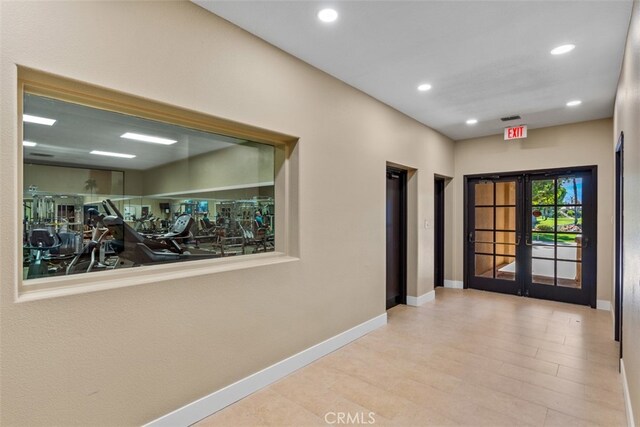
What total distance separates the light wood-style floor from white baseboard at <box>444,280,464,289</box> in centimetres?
197

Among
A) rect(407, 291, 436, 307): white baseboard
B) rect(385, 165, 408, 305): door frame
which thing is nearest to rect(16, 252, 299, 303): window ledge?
rect(385, 165, 408, 305): door frame

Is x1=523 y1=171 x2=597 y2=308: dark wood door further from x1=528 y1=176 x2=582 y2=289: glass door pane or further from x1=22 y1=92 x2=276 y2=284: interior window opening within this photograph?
x1=22 y1=92 x2=276 y2=284: interior window opening

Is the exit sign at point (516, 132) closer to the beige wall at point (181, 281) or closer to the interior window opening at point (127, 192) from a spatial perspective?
the beige wall at point (181, 281)

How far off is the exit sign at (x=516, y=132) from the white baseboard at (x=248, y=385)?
3990 millimetres

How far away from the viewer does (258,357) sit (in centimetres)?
273

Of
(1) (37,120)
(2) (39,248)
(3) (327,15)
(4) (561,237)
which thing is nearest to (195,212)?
(2) (39,248)

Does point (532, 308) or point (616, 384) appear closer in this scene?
point (616, 384)

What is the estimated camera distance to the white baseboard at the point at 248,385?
2215 millimetres

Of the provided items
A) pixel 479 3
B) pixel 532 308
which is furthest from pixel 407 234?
pixel 479 3

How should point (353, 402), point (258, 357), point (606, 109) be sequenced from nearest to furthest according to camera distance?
point (353, 402) < point (258, 357) < point (606, 109)

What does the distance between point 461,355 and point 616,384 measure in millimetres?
1222

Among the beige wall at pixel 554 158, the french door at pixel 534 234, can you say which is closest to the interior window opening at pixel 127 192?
the beige wall at pixel 554 158

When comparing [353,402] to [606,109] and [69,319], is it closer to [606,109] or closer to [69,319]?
[69,319]

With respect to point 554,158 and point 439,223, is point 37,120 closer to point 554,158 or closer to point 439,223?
point 439,223
